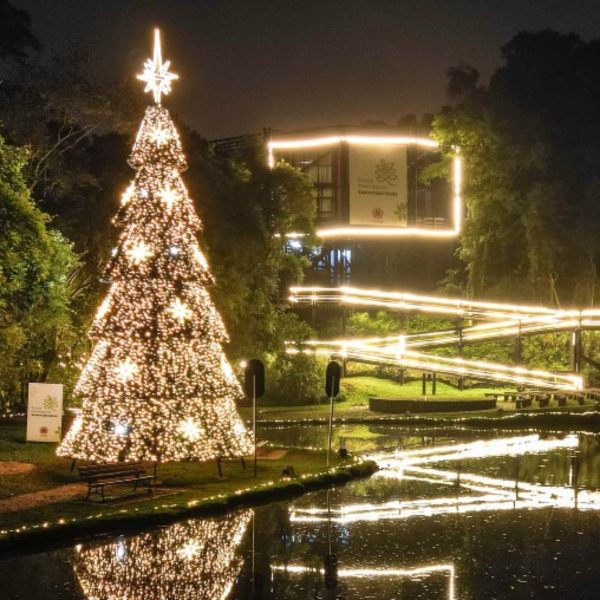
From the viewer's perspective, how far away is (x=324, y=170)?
51.8m

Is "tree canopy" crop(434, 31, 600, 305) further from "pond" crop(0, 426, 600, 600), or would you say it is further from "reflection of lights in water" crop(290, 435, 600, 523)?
"pond" crop(0, 426, 600, 600)

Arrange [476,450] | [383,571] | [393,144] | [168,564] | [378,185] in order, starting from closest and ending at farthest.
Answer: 1. [383,571]
2. [168,564]
3. [476,450]
4. [378,185]
5. [393,144]

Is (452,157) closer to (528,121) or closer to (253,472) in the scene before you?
(528,121)

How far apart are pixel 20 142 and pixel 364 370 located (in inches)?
771

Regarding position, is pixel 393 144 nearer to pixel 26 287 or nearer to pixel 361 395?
pixel 361 395

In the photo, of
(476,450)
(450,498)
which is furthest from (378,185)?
(450,498)

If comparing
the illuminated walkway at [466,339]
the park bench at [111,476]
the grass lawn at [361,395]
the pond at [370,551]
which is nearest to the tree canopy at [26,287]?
the park bench at [111,476]

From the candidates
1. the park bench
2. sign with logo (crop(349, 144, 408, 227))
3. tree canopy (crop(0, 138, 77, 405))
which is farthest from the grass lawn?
the park bench

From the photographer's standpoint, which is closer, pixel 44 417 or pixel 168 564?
pixel 168 564

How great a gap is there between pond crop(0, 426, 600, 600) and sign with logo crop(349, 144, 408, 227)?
30.5m

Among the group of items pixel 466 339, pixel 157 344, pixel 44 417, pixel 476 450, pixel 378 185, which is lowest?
pixel 476 450

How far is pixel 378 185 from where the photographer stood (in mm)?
50625

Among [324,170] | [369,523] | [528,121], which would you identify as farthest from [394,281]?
[369,523]

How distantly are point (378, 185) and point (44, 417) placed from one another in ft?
95.5
